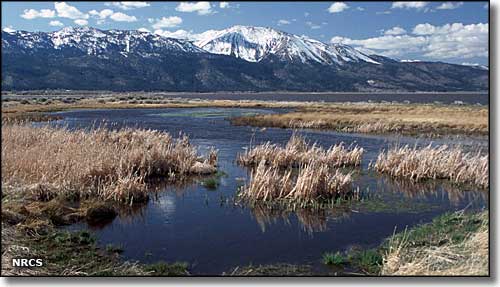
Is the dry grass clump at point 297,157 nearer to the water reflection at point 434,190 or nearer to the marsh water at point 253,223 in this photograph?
the marsh water at point 253,223

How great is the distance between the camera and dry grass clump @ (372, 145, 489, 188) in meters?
13.3

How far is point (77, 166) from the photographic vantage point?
39.0 feet

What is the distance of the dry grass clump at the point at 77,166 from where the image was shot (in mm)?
10438

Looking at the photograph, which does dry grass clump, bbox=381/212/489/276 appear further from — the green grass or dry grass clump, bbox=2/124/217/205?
dry grass clump, bbox=2/124/217/205

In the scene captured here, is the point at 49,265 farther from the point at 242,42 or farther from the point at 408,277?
the point at 242,42

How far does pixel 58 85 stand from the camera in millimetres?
135500

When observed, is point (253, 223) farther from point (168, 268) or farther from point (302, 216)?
point (168, 268)

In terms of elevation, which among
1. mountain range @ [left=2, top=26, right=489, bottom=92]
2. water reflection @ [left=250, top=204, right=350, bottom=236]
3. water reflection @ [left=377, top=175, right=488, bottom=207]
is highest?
mountain range @ [left=2, top=26, right=489, bottom=92]

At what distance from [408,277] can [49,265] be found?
15.5 ft

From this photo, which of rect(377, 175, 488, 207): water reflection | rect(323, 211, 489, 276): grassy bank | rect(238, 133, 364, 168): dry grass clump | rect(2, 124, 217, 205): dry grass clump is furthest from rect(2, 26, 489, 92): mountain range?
rect(323, 211, 489, 276): grassy bank

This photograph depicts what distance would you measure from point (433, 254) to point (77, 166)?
8.83 m

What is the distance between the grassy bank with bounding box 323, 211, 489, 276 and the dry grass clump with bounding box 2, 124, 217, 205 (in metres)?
6.09

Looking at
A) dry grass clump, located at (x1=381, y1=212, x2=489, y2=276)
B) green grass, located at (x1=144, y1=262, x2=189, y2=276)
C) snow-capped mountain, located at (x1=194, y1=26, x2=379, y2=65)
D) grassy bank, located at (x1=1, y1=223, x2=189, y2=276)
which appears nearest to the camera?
dry grass clump, located at (x1=381, y1=212, x2=489, y2=276)

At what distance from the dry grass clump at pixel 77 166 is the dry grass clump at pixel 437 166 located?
5.99 m
